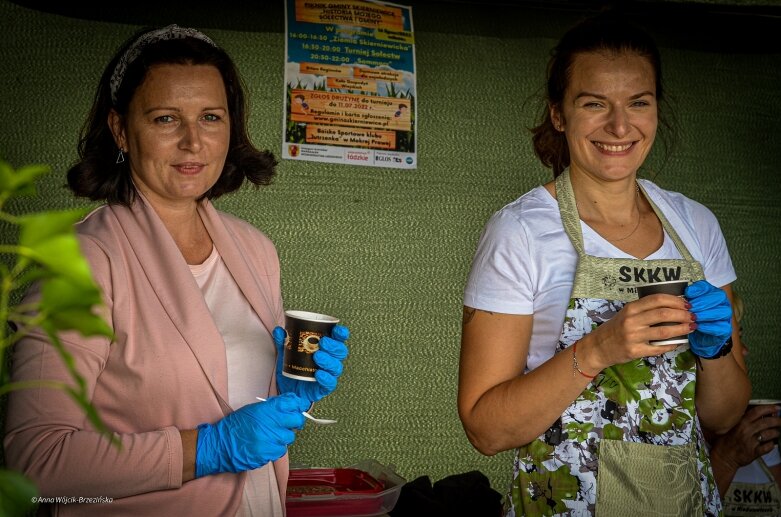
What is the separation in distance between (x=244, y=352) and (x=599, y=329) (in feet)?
2.61

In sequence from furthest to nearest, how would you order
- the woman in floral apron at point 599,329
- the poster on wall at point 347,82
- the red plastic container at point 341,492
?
the poster on wall at point 347,82, the red plastic container at point 341,492, the woman in floral apron at point 599,329

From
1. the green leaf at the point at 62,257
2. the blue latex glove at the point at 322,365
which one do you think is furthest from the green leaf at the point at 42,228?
the blue latex glove at the point at 322,365

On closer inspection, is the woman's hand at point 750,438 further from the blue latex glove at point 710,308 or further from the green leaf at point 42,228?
the green leaf at point 42,228

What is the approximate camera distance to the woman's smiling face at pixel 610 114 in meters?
2.01

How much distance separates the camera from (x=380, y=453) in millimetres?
3133

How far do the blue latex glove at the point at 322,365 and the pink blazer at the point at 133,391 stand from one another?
13 centimetres

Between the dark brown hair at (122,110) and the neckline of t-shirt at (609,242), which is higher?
the dark brown hair at (122,110)

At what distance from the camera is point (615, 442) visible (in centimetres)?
187

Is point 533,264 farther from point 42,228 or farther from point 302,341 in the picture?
point 42,228

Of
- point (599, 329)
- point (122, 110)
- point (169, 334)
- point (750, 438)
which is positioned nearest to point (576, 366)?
point (599, 329)

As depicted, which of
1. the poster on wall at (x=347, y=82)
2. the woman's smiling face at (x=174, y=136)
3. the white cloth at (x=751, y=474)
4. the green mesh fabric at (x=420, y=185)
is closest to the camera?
the woman's smiling face at (x=174, y=136)

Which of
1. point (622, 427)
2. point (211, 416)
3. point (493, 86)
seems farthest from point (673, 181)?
point (211, 416)

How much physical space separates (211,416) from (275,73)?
1.56 metres

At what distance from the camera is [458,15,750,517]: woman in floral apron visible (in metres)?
1.79
